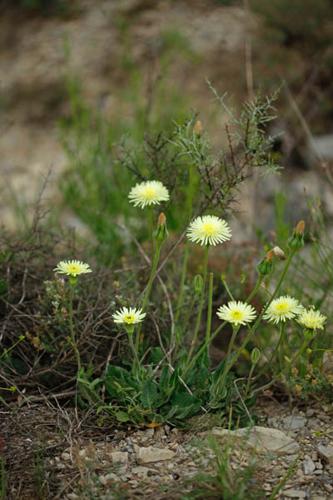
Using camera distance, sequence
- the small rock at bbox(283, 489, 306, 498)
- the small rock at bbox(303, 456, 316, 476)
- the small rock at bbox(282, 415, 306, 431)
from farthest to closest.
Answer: the small rock at bbox(282, 415, 306, 431) → the small rock at bbox(303, 456, 316, 476) → the small rock at bbox(283, 489, 306, 498)

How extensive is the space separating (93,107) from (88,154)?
1117 mm

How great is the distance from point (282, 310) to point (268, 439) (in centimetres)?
36

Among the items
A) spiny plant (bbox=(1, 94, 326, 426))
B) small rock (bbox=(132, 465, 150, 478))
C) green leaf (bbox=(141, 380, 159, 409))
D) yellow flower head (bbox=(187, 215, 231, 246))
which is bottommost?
small rock (bbox=(132, 465, 150, 478))

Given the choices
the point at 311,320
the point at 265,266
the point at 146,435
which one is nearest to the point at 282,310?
the point at 311,320

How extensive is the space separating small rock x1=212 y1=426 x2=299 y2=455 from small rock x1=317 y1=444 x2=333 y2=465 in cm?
6

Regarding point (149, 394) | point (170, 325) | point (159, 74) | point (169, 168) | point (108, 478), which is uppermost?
point (159, 74)

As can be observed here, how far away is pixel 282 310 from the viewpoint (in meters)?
2.18

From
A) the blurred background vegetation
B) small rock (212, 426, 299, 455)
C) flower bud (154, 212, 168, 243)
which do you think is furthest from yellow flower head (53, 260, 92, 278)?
the blurred background vegetation

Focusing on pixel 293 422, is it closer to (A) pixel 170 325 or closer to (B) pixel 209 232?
(A) pixel 170 325

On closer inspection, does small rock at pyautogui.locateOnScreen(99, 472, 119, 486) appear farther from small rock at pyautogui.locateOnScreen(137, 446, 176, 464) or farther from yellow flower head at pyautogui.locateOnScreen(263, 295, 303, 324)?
yellow flower head at pyautogui.locateOnScreen(263, 295, 303, 324)

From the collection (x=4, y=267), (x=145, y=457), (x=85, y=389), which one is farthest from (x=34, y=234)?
(x=145, y=457)

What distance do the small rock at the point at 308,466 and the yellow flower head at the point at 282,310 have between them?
38 centimetres

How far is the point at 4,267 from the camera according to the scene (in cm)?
265

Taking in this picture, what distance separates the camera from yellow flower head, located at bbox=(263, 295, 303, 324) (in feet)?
7.12
